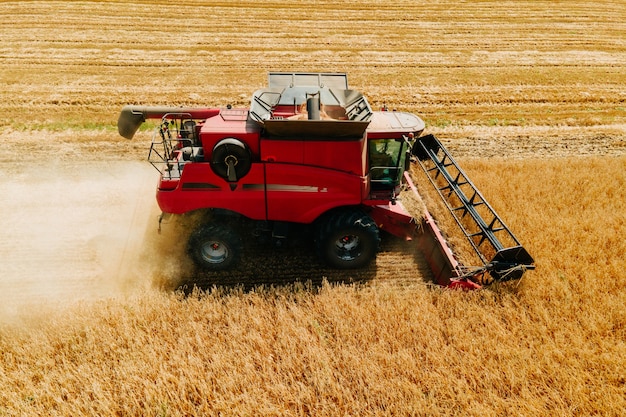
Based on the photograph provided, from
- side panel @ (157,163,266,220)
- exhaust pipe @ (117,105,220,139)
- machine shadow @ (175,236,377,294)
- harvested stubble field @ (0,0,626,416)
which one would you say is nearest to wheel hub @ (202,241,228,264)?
machine shadow @ (175,236,377,294)

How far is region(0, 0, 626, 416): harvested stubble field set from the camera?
4191mm

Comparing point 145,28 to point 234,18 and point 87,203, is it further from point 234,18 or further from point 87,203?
point 87,203

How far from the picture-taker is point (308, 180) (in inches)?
213

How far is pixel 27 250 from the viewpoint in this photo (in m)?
→ 6.31

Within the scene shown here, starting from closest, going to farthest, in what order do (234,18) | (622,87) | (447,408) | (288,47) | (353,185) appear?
(447,408), (353,185), (622,87), (288,47), (234,18)

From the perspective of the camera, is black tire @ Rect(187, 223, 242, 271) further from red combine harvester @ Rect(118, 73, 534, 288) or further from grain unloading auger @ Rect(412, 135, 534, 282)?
grain unloading auger @ Rect(412, 135, 534, 282)

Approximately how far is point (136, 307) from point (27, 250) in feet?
9.02

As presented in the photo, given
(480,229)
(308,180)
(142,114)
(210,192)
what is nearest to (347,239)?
(308,180)

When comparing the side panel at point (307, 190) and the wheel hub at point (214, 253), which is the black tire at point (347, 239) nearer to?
the side panel at point (307, 190)

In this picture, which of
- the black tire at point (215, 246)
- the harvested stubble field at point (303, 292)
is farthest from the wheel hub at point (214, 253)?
the harvested stubble field at point (303, 292)

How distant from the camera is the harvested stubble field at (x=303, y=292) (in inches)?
165

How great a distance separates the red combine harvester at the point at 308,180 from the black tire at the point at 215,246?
2cm

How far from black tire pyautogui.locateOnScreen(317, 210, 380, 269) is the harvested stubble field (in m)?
0.32

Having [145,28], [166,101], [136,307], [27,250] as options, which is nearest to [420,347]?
[136,307]
